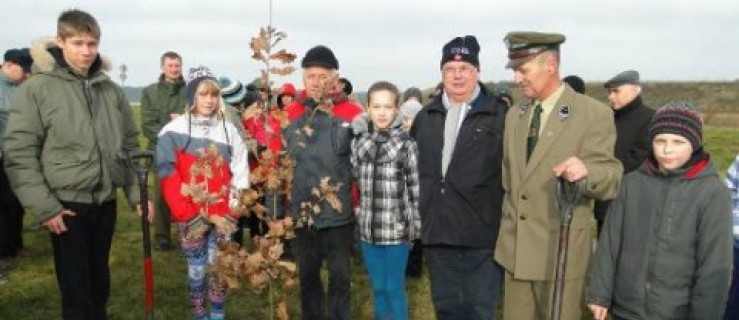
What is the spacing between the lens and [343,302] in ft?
16.7

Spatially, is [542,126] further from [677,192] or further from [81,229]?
[81,229]

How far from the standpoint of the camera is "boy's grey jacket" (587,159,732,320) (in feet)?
11.0

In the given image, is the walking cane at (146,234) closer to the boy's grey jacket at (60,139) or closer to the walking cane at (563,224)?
the boy's grey jacket at (60,139)

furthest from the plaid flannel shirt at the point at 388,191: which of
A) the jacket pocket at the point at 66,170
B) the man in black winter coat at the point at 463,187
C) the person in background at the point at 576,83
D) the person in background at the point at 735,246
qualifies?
the person in background at the point at 576,83

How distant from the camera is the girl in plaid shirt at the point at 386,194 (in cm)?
478

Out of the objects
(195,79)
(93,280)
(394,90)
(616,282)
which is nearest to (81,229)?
(93,280)

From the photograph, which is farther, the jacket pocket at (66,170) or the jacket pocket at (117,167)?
the jacket pocket at (117,167)

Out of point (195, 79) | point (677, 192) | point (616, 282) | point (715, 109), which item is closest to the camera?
point (677, 192)

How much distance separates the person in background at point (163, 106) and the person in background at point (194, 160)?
3.80 m

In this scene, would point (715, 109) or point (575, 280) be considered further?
point (715, 109)

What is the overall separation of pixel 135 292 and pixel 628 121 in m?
5.80

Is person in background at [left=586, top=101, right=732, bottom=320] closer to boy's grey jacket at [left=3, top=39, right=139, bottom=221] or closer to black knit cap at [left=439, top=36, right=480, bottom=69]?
black knit cap at [left=439, top=36, right=480, bottom=69]

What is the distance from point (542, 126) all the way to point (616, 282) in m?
1.02

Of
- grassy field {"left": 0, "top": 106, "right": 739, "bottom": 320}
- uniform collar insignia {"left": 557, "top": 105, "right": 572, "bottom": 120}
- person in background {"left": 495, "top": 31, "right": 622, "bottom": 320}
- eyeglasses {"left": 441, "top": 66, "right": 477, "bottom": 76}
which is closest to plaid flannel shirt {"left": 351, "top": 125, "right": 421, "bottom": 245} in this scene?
eyeglasses {"left": 441, "top": 66, "right": 477, "bottom": 76}
